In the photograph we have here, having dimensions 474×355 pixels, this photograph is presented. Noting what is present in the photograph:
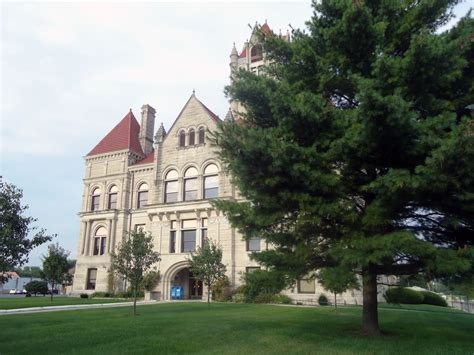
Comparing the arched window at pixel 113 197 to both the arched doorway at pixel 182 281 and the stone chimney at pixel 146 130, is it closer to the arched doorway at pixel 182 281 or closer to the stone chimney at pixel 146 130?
the stone chimney at pixel 146 130

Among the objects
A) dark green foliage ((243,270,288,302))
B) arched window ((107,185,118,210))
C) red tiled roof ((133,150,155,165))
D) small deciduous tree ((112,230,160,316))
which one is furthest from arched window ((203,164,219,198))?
dark green foliage ((243,270,288,302))

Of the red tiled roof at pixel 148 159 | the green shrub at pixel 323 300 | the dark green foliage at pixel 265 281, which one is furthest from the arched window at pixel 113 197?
the dark green foliage at pixel 265 281

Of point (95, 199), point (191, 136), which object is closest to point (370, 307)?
point (191, 136)

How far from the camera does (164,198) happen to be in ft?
128

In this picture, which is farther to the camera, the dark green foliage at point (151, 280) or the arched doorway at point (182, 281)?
the arched doorway at point (182, 281)

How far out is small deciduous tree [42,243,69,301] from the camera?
3027 centimetres

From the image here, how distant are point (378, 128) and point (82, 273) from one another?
38.5 metres

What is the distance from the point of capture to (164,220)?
37.8 meters

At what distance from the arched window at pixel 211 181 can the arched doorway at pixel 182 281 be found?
21.5 feet

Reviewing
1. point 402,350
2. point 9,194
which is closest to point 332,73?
point 402,350

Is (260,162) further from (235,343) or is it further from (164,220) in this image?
(164,220)

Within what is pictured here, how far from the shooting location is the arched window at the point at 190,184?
3778cm

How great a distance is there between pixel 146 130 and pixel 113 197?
27.6ft

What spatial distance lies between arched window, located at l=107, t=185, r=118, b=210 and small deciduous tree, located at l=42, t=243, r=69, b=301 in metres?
11.1
